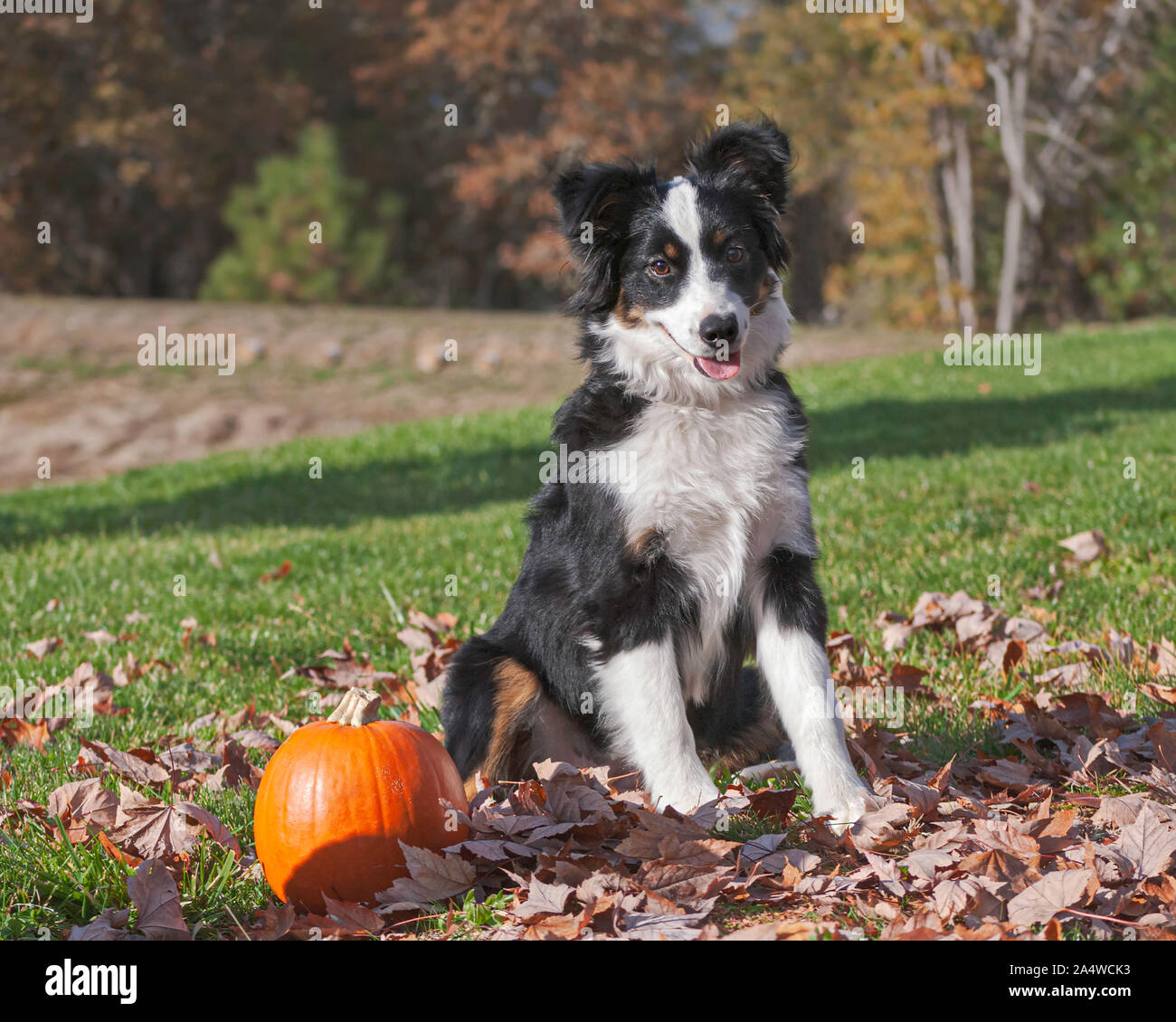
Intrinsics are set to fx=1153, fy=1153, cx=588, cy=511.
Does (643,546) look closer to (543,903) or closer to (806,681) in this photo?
(806,681)

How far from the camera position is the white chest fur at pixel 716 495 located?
10.3ft

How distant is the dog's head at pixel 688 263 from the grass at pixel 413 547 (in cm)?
138

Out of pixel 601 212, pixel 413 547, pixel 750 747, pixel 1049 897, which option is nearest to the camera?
pixel 1049 897

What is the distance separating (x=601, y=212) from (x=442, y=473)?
6438 millimetres

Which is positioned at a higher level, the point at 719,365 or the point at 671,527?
the point at 719,365

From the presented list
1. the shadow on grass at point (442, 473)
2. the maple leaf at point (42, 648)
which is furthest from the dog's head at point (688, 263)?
the shadow on grass at point (442, 473)

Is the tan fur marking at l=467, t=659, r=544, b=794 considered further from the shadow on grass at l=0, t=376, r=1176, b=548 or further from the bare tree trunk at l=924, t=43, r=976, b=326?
the bare tree trunk at l=924, t=43, r=976, b=326

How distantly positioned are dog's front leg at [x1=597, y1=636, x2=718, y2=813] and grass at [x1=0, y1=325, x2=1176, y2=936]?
34.4 inches

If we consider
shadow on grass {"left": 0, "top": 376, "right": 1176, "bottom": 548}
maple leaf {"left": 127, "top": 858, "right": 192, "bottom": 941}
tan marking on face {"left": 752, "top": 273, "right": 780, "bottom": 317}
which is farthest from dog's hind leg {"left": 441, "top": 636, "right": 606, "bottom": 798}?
shadow on grass {"left": 0, "top": 376, "right": 1176, "bottom": 548}

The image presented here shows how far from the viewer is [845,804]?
3.01m

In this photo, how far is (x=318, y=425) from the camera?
1312 cm

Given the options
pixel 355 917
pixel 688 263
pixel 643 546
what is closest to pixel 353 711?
pixel 355 917

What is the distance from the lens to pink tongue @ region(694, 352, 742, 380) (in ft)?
10.5
